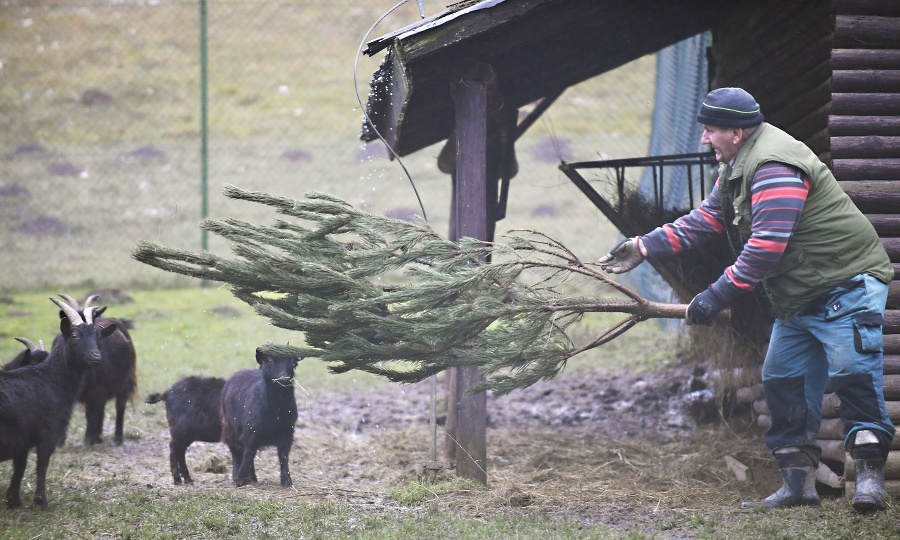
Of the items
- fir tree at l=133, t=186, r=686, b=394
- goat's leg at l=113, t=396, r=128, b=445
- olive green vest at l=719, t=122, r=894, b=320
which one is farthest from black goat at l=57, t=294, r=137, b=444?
olive green vest at l=719, t=122, r=894, b=320

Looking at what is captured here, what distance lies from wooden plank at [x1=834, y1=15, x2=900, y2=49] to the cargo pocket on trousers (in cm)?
222

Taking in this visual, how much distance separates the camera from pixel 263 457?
28.3ft

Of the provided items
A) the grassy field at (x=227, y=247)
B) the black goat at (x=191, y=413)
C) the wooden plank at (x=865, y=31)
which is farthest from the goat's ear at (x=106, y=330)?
the wooden plank at (x=865, y=31)

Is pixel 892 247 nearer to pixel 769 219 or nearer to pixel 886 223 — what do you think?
pixel 886 223

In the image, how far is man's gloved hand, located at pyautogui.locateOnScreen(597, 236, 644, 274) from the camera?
5961 mm

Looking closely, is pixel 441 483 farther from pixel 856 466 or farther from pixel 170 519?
pixel 856 466

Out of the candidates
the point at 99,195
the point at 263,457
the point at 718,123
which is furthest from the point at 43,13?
the point at 718,123

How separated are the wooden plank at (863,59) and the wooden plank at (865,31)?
0.23ft

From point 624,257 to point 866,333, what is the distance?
4.76 ft

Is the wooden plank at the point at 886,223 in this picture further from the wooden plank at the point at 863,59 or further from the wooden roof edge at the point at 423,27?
the wooden roof edge at the point at 423,27

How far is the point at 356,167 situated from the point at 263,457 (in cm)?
1130

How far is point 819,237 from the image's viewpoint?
5.36 metres

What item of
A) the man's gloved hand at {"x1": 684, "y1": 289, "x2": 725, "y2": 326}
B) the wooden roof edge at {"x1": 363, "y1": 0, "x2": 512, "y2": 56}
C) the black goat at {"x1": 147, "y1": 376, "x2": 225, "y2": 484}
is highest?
the wooden roof edge at {"x1": 363, "y1": 0, "x2": 512, "y2": 56}

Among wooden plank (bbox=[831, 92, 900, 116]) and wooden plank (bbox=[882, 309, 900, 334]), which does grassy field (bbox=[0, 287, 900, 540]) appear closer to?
wooden plank (bbox=[882, 309, 900, 334])
